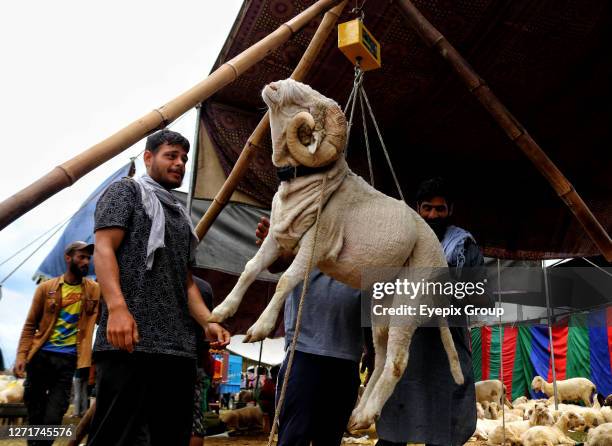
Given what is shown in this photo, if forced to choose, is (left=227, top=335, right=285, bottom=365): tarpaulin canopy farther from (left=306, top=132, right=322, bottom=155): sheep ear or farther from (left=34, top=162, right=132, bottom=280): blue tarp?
(left=306, top=132, right=322, bottom=155): sheep ear

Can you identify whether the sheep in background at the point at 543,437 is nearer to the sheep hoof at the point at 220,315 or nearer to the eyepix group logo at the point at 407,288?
the eyepix group logo at the point at 407,288

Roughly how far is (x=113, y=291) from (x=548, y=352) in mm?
9278

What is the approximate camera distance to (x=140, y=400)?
1.66 m

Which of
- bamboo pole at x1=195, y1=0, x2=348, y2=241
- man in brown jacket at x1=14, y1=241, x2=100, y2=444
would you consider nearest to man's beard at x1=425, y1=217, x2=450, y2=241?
bamboo pole at x1=195, y1=0, x2=348, y2=241

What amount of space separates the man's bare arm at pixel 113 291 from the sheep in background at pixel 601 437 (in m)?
3.88

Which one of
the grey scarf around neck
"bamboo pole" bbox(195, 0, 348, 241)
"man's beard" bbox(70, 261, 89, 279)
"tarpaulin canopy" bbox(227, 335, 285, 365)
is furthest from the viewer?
"tarpaulin canopy" bbox(227, 335, 285, 365)

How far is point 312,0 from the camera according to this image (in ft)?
11.0

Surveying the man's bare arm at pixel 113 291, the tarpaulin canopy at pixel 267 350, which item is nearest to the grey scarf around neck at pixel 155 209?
the man's bare arm at pixel 113 291

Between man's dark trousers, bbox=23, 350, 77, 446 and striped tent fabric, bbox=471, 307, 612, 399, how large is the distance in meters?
5.81

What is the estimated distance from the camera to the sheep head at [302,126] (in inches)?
56.4

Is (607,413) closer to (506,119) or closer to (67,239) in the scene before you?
(506,119)

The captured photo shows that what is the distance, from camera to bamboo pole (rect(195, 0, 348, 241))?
2625mm

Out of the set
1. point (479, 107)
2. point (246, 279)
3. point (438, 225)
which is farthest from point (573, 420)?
point (246, 279)

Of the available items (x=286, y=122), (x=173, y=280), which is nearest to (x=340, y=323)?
(x=173, y=280)
